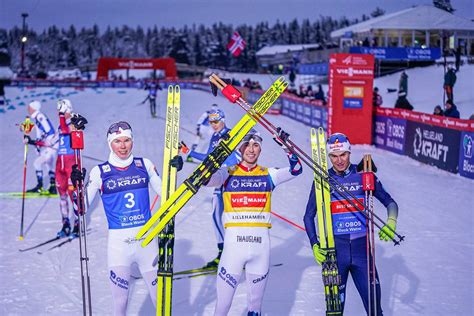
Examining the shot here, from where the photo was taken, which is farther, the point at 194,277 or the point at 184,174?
the point at 184,174

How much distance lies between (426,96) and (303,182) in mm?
21722

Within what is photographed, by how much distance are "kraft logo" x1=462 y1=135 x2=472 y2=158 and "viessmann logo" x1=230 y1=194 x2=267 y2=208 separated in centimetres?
1069

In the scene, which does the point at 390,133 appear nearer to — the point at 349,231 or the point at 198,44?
the point at 349,231

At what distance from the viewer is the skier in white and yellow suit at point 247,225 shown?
18.1 ft

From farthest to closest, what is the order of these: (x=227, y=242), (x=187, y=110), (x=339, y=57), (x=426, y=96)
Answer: (x=187, y=110), (x=426, y=96), (x=339, y=57), (x=227, y=242)

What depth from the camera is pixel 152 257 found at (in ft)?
18.8

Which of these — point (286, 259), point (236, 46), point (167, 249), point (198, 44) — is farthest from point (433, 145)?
point (198, 44)

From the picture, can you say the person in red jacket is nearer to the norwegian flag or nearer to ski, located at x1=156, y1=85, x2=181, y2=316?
ski, located at x1=156, y1=85, x2=181, y2=316

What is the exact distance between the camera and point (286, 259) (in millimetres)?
9234

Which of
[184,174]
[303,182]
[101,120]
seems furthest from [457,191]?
[101,120]

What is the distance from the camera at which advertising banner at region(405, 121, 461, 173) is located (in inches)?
621

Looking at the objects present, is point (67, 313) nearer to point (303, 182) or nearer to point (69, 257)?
point (69, 257)

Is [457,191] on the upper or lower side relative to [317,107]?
lower

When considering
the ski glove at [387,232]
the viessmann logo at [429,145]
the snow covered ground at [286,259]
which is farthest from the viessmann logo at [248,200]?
the viessmann logo at [429,145]
